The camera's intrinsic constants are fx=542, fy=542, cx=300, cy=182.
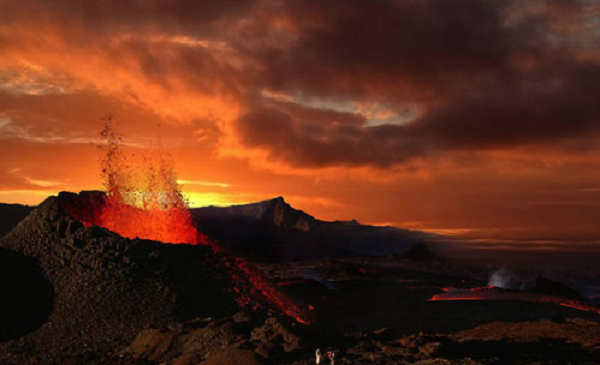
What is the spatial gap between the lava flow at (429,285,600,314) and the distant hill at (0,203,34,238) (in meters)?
42.2

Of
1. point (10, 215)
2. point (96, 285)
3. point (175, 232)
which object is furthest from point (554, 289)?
point (10, 215)

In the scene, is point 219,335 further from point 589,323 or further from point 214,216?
point 214,216

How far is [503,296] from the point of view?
36656mm

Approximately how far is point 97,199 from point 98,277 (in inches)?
365

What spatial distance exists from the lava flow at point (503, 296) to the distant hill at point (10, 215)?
42169 mm

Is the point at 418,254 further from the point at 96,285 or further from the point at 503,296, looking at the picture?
the point at 96,285

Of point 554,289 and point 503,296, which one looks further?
point 554,289

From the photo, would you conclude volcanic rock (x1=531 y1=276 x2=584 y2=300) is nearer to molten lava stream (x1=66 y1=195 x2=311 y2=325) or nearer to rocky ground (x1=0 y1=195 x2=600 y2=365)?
rocky ground (x1=0 y1=195 x2=600 y2=365)

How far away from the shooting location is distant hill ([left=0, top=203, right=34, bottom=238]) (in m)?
55.0

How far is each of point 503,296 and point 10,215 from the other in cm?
5146

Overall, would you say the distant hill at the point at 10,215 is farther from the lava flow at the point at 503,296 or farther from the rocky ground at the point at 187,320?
the lava flow at the point at 503,296

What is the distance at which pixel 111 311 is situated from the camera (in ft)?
70.1

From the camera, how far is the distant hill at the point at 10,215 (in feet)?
180

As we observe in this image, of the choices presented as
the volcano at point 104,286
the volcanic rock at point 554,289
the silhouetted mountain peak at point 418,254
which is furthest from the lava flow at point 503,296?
the silhouetted mountain peak at point 418,254
